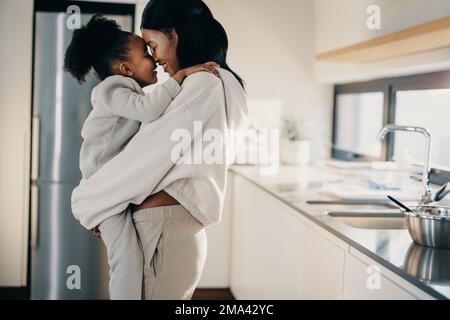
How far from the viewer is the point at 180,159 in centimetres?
140

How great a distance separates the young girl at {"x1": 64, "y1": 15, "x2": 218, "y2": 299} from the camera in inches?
54.2

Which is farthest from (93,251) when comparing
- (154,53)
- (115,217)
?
(154,53)

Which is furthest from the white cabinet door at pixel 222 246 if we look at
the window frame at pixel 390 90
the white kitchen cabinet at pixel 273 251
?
the window frame at pixel 390 90

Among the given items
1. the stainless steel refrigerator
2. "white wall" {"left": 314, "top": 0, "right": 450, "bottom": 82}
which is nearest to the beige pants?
the stainless steel refrigerator

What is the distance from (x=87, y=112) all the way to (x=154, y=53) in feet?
0.90

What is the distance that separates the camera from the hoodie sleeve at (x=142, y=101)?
136cm

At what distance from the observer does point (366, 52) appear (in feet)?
7.01

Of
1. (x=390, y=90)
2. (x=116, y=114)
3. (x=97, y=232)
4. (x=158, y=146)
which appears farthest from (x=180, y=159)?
(x=390, y=90)

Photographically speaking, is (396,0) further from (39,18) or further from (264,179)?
(39,18)

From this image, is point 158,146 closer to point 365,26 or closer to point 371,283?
point 371,283

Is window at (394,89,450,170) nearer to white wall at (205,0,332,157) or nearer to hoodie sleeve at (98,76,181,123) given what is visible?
white wall at (205,0,332,157)

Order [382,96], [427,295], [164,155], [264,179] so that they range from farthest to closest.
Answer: [382,96] < [264,179] < [164,155] < [427,295]

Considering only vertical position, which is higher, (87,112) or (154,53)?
(154,53)

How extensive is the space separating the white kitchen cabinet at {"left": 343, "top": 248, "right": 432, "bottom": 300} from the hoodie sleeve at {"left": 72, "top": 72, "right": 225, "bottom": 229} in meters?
0.49
